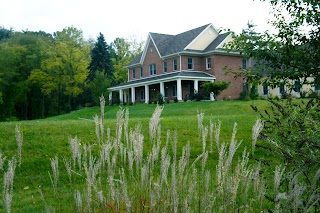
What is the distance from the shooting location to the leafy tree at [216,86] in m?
30.8

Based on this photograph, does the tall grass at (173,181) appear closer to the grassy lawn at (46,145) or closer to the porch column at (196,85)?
the grassy lawn at (46,145)

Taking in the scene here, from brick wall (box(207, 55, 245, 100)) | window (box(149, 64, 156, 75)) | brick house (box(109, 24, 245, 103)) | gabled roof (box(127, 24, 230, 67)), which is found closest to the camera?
brick house (box(109, 24, 245, 103))

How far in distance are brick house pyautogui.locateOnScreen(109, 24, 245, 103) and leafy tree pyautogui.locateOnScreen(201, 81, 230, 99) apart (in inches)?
45.8

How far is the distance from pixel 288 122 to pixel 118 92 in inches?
1635

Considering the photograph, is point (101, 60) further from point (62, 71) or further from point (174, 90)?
point (174, 90)

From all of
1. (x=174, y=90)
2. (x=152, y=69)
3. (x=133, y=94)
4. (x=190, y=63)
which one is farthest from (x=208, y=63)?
(x=133, y=94)

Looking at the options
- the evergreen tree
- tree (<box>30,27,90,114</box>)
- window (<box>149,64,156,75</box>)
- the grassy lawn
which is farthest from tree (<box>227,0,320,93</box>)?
the evergreen tree

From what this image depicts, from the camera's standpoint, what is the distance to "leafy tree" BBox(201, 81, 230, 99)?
3081 centimetres

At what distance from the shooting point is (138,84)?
126ft

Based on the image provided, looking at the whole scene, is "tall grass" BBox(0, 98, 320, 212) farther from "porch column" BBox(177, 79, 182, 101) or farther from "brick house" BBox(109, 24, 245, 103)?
"brick house" BBox(109, 24, 245, 103)

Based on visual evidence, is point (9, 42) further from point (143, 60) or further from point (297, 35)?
point (297, 35)

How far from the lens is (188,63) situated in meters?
35.7

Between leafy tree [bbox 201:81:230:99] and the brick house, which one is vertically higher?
the brick house

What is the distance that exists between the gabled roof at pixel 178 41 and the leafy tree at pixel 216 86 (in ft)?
15.9
